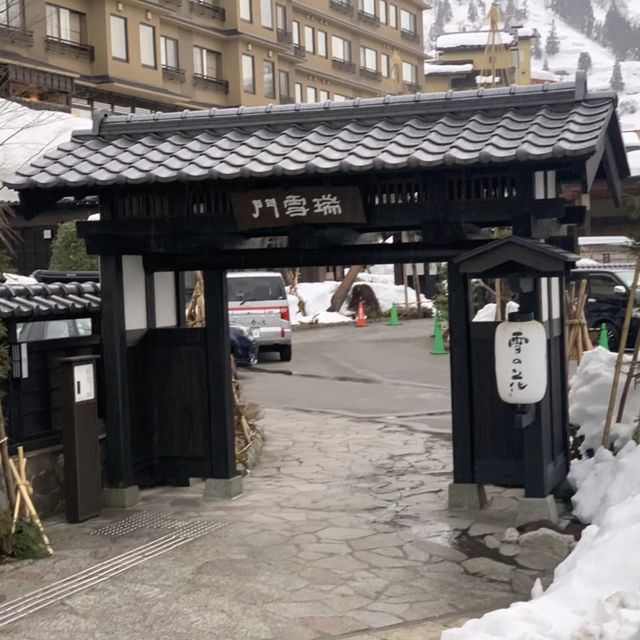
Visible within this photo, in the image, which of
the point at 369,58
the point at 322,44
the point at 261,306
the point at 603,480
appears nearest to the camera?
the point at 603,480

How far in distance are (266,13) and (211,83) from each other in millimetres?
5791

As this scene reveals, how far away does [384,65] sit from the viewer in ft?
192

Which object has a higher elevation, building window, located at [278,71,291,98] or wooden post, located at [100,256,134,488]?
building window, located at [278,71,291,98]

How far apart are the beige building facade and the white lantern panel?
1783 cm

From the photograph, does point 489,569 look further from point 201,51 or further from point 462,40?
point 462,40

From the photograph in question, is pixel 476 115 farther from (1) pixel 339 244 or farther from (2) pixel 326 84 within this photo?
(2) pixel 326 84

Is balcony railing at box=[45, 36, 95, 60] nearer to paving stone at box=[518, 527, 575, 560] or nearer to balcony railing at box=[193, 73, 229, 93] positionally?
balcony railing at box=[193, 73, 229, 93]

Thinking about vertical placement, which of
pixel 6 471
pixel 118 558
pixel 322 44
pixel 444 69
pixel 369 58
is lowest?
pixel 118 558

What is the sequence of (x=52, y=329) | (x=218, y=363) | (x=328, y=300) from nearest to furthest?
(x=218, y=363), (x=52, y=329), (x=328, y=300)

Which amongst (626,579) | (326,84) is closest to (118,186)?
(626,579)

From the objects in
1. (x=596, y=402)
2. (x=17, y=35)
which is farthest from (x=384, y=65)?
(x=596, y=402)

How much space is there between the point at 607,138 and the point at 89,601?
6.39 m

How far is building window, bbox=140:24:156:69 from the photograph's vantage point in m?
37.2

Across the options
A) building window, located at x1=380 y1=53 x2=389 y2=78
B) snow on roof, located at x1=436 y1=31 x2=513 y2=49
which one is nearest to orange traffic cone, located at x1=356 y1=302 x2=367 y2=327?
building window, located at x1=380 y1=53 x2=389 y2=78
